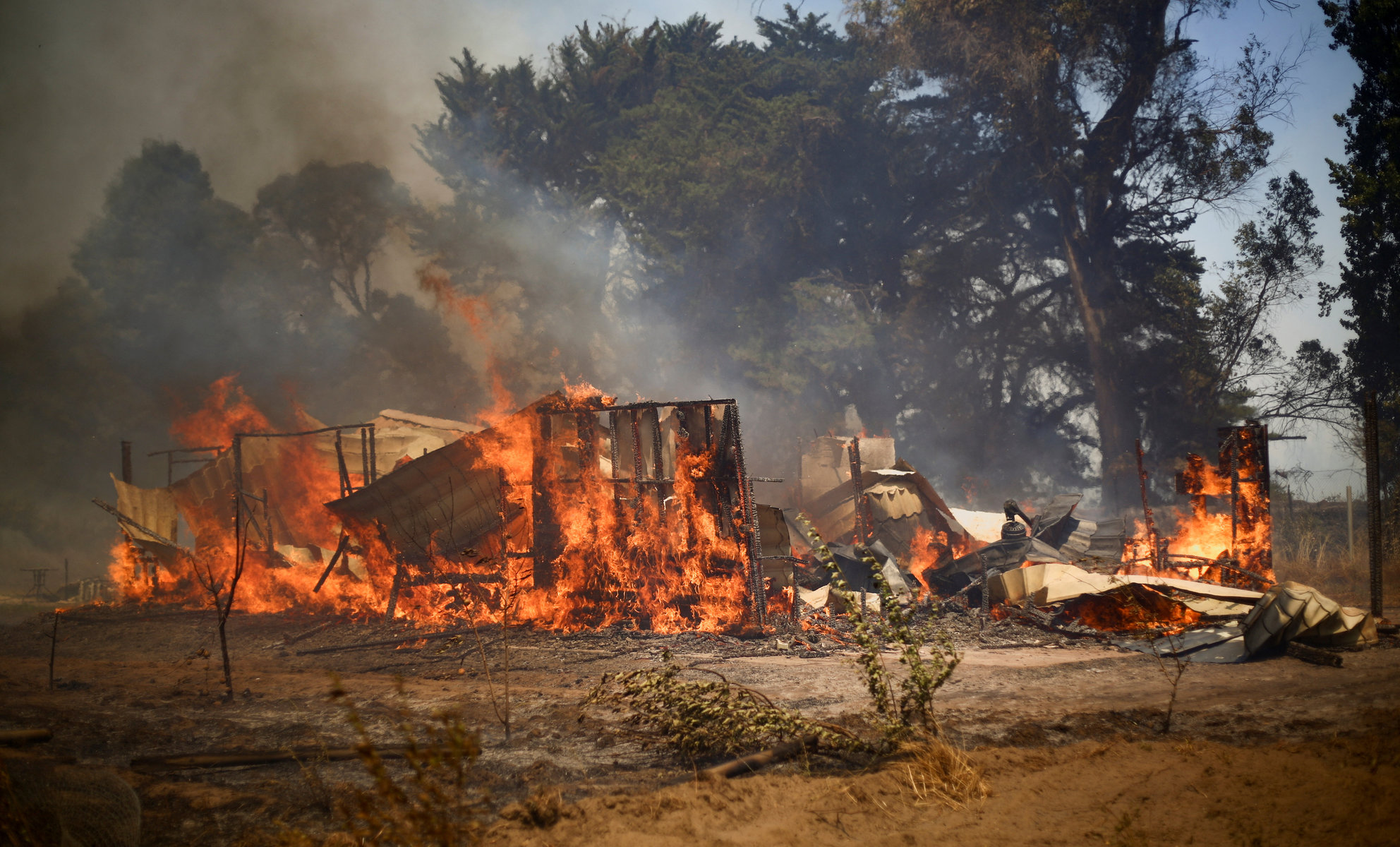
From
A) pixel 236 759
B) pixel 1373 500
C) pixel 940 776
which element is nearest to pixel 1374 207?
pixel 1373 500

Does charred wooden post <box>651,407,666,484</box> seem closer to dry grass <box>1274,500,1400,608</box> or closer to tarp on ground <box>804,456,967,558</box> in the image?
tarp on ground <box>804,456,967,558</box>

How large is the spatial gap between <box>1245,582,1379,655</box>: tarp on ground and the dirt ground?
0.22 m

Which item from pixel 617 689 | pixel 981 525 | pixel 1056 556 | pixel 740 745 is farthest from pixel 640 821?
pixel 981 525

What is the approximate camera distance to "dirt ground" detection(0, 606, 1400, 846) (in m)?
3.99

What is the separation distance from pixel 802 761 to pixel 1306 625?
6.49m

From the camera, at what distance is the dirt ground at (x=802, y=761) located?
13.1ft

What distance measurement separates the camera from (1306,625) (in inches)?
317

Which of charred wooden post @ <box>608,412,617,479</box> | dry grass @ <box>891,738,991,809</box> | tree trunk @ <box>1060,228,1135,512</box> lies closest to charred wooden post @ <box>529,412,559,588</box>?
charred wooden post @ <box>608,412,617,479</box>

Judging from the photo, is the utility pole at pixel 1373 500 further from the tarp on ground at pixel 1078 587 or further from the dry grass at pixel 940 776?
the dry grass at pixel 940 776

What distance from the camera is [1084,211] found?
26.0 meters

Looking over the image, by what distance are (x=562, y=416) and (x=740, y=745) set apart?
753 cm

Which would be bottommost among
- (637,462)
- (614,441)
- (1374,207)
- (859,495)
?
(859,495)

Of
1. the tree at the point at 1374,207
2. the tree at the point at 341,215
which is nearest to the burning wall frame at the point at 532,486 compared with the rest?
the tree at the point at 1374,207

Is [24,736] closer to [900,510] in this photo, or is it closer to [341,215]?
[900,510]
